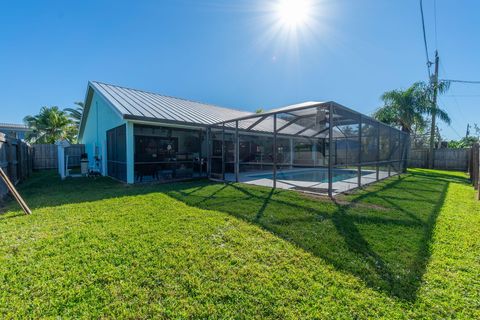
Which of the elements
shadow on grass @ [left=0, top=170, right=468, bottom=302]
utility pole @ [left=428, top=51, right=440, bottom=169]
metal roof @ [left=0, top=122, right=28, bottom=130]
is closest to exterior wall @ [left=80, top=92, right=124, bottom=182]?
shadow on grass @ [left=0, top=170, right=468, bottom=302]

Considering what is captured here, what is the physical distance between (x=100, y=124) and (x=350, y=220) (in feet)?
41.8

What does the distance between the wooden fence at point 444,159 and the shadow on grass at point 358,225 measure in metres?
13.8

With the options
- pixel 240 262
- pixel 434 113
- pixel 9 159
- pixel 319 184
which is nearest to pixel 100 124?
pixel 9 159

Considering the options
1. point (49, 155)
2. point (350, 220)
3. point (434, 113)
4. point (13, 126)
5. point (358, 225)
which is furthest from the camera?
point (13, 126)

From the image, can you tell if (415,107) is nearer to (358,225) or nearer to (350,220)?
(350,220)

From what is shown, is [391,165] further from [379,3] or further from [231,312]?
[231,312]

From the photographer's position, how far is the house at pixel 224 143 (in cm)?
798

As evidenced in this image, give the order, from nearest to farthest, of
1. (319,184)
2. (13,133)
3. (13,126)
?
(319,184)
(13,133)
(13,126)

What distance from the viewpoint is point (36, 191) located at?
7160mm

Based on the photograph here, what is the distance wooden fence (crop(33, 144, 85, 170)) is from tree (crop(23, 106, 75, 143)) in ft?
20.2

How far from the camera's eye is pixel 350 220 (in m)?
4.26

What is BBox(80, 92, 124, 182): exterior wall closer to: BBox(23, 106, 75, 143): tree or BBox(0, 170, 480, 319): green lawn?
BBox(0, 170, 480, 319): green lawn

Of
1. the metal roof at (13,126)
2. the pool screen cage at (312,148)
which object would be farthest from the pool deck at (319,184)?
the metal roof at (13,126)

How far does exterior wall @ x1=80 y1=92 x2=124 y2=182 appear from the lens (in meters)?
10.4
